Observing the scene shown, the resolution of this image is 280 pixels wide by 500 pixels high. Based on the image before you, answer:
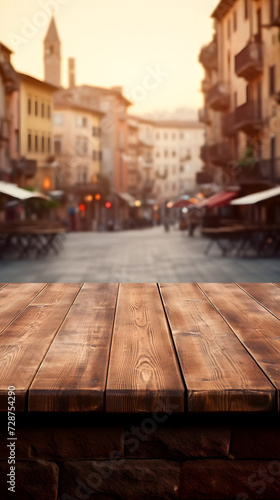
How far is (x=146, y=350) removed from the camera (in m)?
2.53

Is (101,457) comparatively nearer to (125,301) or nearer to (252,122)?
(125,301)

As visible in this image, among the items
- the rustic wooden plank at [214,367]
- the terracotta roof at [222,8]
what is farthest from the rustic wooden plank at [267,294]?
the terracotta roof at [222,8]

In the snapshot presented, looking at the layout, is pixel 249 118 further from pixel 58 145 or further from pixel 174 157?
pixel 174 157

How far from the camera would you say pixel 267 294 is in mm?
3895

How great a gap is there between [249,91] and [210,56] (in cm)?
1063

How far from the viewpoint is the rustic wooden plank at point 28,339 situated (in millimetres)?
2139

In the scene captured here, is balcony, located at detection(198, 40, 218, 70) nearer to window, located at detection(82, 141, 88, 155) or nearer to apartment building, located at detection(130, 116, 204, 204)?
window, located at detection(82, 141, 88, 155)

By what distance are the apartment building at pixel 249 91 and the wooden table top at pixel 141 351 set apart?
23.3 m

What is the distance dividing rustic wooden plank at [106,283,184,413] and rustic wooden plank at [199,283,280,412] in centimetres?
31

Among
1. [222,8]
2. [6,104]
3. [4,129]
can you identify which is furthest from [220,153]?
[6,104]

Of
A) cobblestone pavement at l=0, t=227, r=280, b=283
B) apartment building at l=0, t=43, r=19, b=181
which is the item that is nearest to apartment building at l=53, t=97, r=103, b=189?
apartment building at l=0, t=43, r=19, b=181

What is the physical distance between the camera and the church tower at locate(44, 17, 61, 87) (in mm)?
70375

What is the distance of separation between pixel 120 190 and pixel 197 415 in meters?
71.1

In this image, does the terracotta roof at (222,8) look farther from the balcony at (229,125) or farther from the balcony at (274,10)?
the balcony at (274,10)
